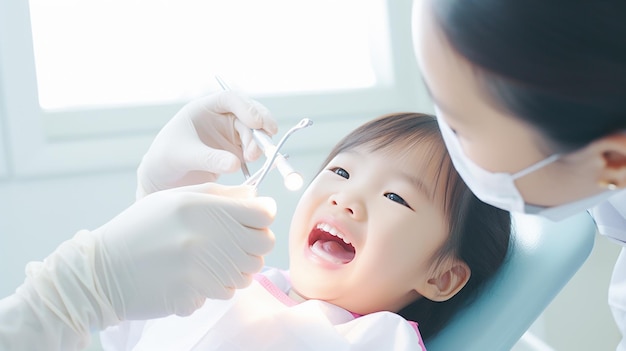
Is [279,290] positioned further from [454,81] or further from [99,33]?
[99,33]

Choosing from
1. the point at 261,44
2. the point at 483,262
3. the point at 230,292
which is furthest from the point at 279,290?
the point at 261,44

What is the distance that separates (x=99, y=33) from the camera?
2.43m

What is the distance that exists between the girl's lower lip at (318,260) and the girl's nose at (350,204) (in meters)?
0.10

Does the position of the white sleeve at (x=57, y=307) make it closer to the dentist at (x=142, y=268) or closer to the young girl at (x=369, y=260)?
the dentist at (x=142, y=268)

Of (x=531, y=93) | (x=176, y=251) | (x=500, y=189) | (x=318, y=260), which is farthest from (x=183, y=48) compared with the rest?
(x=531, y=93)

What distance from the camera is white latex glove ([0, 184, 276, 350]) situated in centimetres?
112

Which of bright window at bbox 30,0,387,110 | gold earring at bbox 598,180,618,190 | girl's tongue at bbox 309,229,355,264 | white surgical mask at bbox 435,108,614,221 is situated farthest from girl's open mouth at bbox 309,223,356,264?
bright window at bbox 30,0,387,110

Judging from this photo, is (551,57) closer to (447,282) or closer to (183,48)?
(447,282)

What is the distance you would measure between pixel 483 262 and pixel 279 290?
420 millimetres

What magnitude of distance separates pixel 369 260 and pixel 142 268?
46cm

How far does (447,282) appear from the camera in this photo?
5.00 feet

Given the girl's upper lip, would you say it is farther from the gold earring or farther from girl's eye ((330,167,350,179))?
the gold earring

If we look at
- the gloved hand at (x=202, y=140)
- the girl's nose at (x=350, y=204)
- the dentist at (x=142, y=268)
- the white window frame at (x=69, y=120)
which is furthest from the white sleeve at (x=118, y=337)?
the white window frame at (x=69, y=120)

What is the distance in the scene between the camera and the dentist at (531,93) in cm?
85
